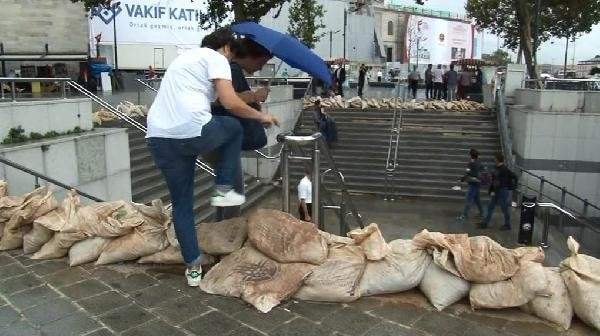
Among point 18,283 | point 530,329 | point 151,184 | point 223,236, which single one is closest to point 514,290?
point 530,329

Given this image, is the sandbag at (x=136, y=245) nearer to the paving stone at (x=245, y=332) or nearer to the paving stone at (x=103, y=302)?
the paving stone at (x=103, y=302)

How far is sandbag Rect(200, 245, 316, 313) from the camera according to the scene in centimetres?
295

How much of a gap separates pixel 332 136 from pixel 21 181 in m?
10.8

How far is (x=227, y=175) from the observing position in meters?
2.98

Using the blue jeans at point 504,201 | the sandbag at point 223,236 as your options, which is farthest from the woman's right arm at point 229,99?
the blue jeans at point 504,201

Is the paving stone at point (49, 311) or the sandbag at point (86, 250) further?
the sandbag at point (86, 250)

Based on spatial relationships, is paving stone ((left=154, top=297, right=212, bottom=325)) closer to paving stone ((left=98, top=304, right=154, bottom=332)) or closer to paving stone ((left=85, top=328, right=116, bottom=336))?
paving stone ((left=98, top=304, right=154, bottom=332))

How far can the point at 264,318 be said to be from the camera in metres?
2.80

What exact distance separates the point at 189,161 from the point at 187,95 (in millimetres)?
411

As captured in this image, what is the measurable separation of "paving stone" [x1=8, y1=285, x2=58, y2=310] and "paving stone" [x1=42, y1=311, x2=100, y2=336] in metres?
0.32

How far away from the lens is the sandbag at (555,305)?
109 inches

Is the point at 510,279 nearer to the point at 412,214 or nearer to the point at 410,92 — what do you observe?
the point at 412,214

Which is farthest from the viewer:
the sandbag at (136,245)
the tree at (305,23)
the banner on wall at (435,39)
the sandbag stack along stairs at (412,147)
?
the banner on wall at (435,39)

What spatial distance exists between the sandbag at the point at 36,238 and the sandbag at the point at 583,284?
11.3 feet
